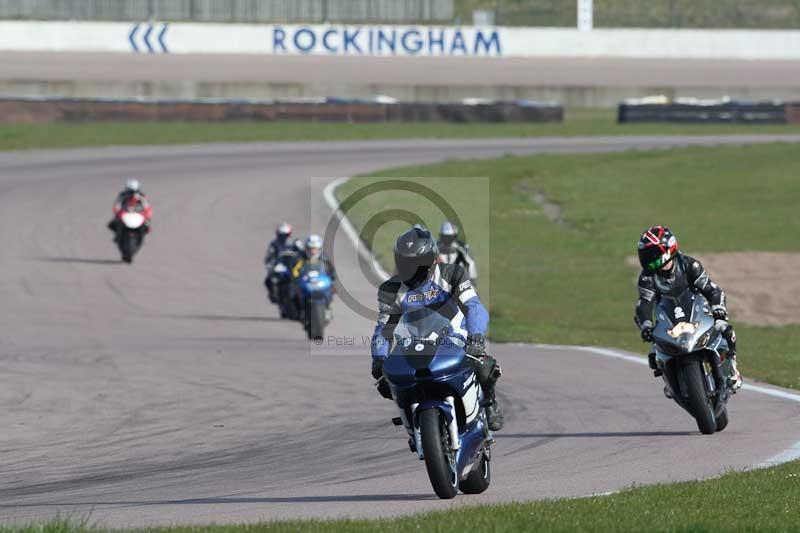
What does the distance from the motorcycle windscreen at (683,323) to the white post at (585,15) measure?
54.7 metres

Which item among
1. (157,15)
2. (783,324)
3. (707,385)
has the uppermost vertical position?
(157,15)

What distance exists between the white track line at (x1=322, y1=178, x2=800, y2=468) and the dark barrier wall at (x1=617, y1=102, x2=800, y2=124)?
61.1 feet

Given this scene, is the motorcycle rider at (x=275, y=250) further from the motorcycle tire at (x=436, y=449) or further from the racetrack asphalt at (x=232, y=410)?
the motorcycle tire at (x=436, y=449)

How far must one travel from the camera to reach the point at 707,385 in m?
12.2

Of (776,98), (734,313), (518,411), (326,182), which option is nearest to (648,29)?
(776,98)

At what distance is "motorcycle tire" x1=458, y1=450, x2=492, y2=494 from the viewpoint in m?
9.59

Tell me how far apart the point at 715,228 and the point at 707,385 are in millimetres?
21405

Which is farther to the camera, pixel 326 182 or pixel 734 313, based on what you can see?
pixel 326 182

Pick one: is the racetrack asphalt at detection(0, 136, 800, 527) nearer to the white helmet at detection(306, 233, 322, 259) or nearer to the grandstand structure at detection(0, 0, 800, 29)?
the white helmet at detection(306, 233, 322, 259)

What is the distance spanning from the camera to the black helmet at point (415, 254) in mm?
9234

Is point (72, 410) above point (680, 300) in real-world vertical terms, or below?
below

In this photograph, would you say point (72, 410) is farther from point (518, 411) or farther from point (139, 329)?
point (139, 329)

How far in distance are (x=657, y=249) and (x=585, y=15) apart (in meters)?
55.4

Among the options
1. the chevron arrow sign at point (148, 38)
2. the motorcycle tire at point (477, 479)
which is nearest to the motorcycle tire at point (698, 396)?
the motorcycle tire at point (477, 479)
